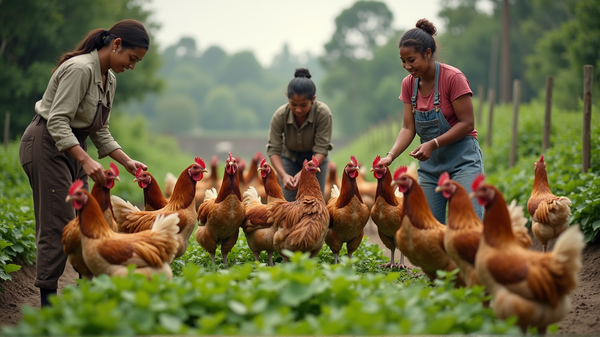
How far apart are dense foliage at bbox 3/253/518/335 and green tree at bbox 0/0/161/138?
16.0 metres

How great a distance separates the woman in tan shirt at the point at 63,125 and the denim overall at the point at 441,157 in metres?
2.81

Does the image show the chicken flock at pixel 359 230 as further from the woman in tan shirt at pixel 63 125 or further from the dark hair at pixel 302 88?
the dark hair at pixel 302 88

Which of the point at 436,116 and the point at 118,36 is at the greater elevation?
the point at 118,36

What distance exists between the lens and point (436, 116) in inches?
191

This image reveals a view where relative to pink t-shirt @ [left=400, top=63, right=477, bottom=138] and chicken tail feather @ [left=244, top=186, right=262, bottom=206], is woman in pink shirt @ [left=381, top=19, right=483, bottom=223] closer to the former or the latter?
pink t-shirt @ [left=400, top=63, right=477, bottom=138]

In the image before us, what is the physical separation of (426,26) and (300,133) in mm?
2114

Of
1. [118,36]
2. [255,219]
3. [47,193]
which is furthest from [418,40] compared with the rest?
[47,193]

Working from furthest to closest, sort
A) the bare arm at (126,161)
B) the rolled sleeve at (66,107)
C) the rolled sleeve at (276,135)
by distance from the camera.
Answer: the rolled sleeve at (276,135) < the bare arm at (126,161) < the rolled sleeve at (66,107)

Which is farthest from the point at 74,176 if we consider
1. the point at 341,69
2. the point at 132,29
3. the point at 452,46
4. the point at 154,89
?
the point at 341,69

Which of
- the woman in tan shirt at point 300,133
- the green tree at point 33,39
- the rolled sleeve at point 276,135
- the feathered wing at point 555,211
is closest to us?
the feathered wing at point 555,211

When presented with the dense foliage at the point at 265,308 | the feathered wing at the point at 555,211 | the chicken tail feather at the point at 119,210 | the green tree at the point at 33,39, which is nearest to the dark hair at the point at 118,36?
the chicken tail feather at the point at 119,210

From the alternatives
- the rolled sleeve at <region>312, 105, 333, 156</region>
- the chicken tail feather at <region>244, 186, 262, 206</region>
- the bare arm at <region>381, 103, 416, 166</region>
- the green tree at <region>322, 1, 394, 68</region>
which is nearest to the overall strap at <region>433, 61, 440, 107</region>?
the bare arm at <region>381, 103, 416, 166</region>

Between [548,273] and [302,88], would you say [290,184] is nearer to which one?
[302,88]

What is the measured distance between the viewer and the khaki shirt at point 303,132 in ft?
20.5
